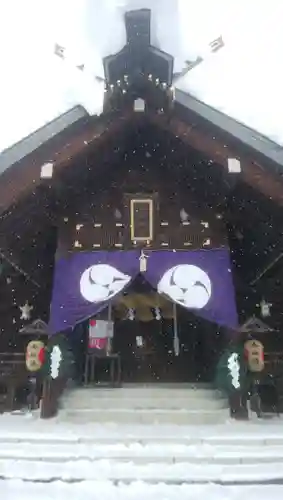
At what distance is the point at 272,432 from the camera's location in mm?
6844

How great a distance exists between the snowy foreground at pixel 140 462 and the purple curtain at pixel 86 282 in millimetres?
1951

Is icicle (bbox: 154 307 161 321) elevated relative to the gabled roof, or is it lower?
lower

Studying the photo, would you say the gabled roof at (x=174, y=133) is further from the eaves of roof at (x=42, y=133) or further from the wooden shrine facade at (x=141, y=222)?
the eaves of roof at (x=42, y=133)

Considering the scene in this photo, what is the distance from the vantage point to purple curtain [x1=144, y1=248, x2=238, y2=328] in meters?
8.12

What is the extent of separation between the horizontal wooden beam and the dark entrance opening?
11.0ft

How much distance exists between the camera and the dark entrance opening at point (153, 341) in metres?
10.5

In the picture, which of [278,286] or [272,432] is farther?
[278,286]

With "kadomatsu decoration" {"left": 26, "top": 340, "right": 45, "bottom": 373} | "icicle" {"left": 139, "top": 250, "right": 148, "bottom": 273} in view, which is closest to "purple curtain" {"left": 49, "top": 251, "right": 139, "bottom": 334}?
"icicle" {"left": 139, "top": 250, "right": 148, "bottom": 273}

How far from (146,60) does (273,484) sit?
7386 millimetres

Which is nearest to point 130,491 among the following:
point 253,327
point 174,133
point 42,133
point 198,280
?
point 253,327

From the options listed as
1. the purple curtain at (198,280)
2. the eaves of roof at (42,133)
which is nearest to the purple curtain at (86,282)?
the purple curtain at (198,280)

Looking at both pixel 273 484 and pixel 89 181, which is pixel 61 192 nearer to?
pixel 89 181

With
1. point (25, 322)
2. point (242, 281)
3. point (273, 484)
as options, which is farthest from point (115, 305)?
point (273, 484)

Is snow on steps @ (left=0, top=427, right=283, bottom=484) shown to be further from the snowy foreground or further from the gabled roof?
the gabled roof
